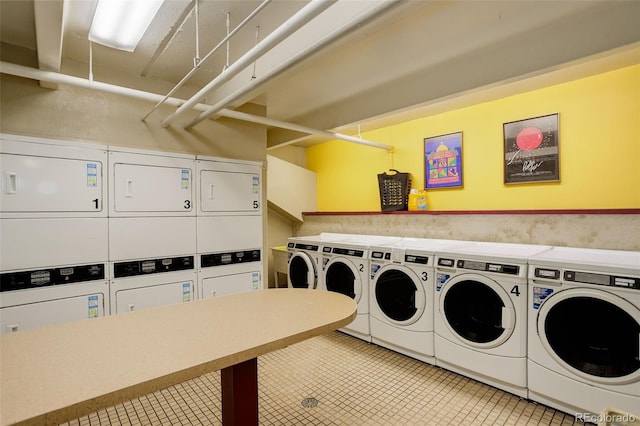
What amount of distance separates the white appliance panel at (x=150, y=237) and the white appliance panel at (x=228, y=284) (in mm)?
429

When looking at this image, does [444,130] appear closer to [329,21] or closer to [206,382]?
[329,21]

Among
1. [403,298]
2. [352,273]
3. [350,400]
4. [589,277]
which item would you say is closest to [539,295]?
[589,277]

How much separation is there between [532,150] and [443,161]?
0.97 meters

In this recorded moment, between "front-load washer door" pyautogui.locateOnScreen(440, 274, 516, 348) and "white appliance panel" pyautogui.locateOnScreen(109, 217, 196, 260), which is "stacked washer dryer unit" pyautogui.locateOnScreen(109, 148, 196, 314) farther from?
"front-load washer door" pyautogui.locateOnScreen(440, 274, 516, 348)

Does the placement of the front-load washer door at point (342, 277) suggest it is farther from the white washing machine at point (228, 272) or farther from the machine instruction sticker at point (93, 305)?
the machine instruction sticker at point (93, 305)

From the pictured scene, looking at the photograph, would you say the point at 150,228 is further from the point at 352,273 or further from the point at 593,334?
the point at 593,334

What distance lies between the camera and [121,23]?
2135 millimetres

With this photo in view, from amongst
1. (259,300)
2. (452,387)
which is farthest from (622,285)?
(259,300)

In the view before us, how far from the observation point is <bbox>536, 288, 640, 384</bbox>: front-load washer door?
189 cm

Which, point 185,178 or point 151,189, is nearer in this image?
point 151,189

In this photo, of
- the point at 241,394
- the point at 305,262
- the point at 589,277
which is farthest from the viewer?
the point at 305,262

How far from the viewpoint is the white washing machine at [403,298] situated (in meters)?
2.84

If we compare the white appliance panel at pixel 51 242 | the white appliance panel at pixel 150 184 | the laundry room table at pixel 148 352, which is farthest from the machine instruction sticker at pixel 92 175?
the laundry room table at pixel 148 352

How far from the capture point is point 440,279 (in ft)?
8.97
